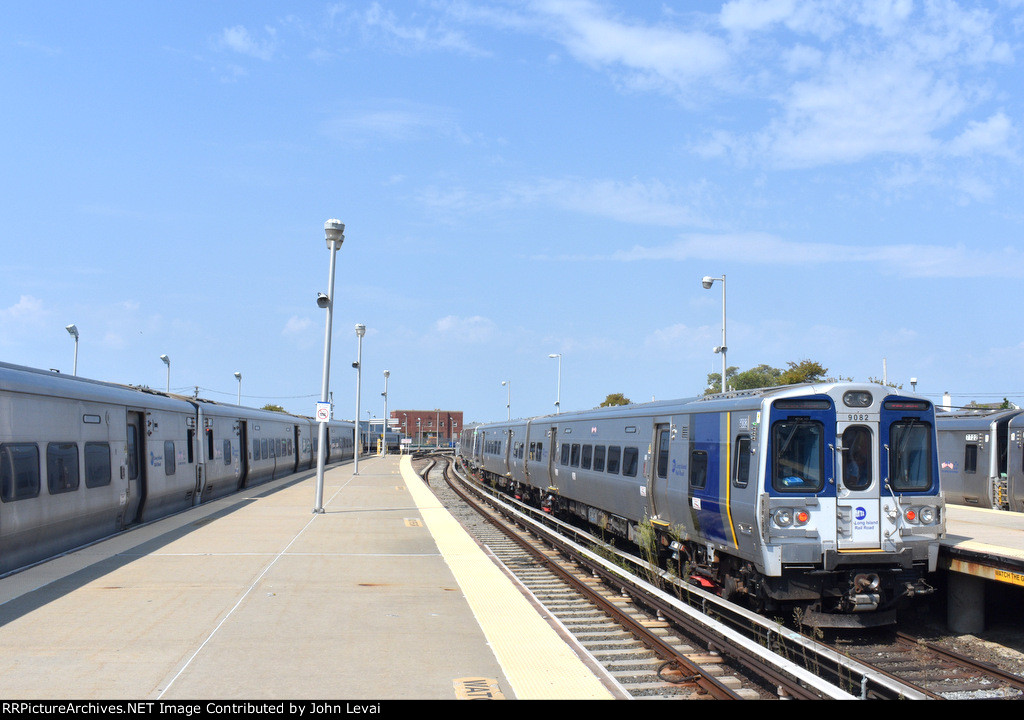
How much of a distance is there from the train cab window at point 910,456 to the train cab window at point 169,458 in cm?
1534

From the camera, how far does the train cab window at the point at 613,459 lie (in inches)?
610

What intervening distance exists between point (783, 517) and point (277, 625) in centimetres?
571

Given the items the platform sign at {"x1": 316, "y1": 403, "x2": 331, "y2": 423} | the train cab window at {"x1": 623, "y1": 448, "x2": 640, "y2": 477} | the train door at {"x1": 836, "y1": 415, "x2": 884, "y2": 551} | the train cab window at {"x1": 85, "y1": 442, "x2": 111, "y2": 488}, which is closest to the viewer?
the train door at {"x1": 836, "y1": 415, "x2": 884, "y2": 551}

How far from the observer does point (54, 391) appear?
40.9 ft

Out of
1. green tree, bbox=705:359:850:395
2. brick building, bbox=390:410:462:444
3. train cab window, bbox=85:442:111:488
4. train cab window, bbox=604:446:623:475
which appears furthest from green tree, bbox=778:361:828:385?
brick building, bbox=390:410:462:444

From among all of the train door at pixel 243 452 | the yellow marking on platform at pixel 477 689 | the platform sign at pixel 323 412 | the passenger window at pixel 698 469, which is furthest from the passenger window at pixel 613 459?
the train door at pixel 243 452

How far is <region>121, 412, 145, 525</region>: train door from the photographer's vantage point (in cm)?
1602

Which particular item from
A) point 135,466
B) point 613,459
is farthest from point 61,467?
point 613,459

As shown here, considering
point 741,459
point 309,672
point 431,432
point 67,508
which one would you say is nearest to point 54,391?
point 67,508

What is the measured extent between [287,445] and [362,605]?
29.8m

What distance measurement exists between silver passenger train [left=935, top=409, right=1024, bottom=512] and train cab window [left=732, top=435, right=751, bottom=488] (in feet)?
35.1

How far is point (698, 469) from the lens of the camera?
37.0 feet

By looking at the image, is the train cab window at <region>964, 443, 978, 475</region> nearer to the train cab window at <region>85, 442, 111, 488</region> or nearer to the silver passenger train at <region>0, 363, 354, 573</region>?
the silver passenger train at <region>0, 363, 354, 573</region>

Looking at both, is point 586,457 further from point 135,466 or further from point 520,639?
point 520,639
